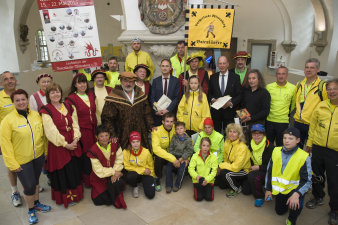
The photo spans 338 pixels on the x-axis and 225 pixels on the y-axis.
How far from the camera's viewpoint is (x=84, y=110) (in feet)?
13.3

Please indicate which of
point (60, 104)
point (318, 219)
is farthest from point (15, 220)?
point (318, 219)

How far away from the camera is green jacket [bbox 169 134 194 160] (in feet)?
14.2

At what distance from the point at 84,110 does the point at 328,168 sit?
3508mm

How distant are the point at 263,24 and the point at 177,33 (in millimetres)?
8152

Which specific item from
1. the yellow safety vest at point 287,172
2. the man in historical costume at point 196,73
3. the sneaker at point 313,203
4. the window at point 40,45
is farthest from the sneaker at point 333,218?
the window at point 40,45

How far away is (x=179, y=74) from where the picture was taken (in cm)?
529

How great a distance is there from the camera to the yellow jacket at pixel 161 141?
4.30 metres

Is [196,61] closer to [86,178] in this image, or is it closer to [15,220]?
[86,178]

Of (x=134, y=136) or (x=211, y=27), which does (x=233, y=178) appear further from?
(x=211, y=27)

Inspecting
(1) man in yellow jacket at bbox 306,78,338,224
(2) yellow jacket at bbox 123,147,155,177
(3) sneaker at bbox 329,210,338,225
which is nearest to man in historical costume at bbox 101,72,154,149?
(2) yellow jacket at bbox 123,147,155,177

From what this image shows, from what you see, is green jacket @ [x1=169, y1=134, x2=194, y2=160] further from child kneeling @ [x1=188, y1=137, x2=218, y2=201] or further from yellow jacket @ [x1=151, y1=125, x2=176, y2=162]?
child kneeling @ [x1=188, y1=137, x2=218, y2=201]

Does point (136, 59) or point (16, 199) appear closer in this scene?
point (16, 199)

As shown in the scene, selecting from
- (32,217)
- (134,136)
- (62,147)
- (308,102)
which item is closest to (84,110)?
(62,147)

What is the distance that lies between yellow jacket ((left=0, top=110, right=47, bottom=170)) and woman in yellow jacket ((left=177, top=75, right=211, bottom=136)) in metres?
2.29
